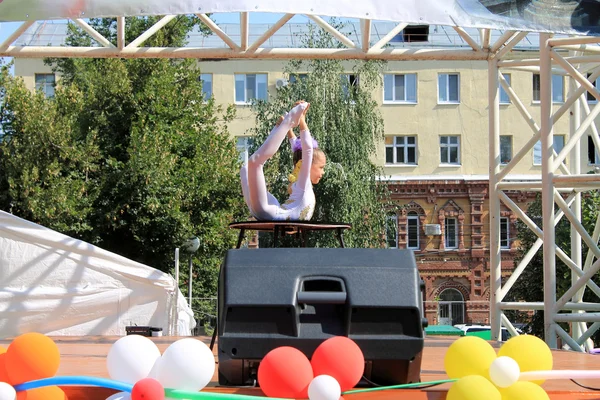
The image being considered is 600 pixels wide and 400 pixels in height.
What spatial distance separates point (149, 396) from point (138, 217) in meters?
16.9

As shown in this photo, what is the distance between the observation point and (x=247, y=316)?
3.29 metres

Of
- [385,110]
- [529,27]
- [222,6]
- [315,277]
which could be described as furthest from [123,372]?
Result: [385,110]

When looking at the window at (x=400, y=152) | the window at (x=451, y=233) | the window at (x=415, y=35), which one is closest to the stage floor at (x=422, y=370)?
the window at (x=451, y=233)

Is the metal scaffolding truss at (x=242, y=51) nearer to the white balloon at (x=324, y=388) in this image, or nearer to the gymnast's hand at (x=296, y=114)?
the gymnast's hand at (x=296, y=114)

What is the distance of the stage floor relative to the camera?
3125mm

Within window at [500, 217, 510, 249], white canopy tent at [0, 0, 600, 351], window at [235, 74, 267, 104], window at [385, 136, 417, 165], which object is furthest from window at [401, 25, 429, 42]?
white canopy tent at [0, 0, 600, 351]

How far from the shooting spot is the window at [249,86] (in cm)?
3058

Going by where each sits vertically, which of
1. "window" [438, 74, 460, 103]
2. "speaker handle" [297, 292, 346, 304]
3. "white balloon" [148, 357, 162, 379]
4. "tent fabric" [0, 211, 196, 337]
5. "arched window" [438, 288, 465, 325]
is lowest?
"arched window" [438, 288, 465, 325]

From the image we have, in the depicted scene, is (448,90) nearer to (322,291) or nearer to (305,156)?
(305,156)

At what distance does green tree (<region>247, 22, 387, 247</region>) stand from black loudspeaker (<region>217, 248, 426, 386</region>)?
1720 centimetres

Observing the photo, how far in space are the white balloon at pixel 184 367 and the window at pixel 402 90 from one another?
28490mm

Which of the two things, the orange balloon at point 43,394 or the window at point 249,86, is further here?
the window at point 249,86

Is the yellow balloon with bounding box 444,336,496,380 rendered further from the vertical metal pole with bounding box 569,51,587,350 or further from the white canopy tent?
the vertical metal pole with bounding box 569,51,587,350

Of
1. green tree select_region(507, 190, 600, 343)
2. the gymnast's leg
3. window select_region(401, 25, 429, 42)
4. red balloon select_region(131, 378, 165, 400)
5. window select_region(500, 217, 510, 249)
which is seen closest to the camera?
red balloon select_region(131, 378, 165, 400)
